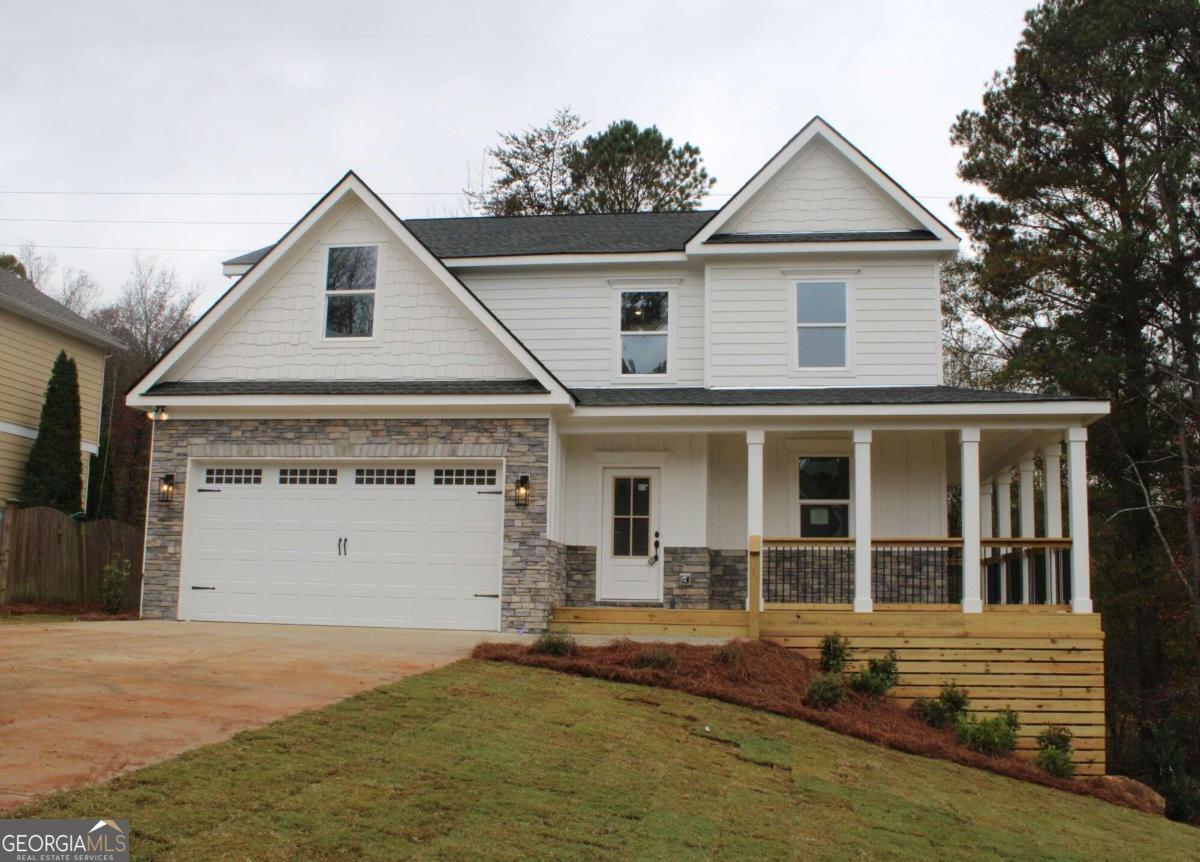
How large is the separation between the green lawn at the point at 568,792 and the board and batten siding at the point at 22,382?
49.9 feet

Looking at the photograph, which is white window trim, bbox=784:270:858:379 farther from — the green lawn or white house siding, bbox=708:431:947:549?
the green lawn

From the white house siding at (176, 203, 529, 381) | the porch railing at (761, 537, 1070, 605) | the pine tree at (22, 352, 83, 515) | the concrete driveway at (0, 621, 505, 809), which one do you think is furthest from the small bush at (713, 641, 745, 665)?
the pine tree at (22, 352, 83, 515)

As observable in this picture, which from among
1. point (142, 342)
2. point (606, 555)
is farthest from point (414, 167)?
point (606, 555)

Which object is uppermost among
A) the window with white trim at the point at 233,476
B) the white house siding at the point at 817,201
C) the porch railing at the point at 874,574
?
the white house siding at the point at 817,201

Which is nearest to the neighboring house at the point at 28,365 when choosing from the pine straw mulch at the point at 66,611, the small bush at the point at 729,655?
the pine straw mulch at the point at 66,611

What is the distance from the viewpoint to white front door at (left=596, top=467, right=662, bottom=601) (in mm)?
16266

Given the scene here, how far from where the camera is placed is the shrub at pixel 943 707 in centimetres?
1291

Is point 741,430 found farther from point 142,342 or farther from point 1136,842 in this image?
point 142,342

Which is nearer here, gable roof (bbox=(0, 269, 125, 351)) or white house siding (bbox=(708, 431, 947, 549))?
white house siding (bbox=(708, 431, 947, 549))

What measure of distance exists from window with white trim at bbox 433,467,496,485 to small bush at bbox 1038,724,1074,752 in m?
7.61

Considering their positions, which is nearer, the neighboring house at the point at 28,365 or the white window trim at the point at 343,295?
the white window trim at the point at 343,295

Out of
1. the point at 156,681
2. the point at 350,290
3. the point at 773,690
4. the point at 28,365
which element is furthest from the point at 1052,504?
the point at 28,365

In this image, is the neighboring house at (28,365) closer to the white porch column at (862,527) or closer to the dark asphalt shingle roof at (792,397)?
the dark asphalt shingle roof at (792,397)

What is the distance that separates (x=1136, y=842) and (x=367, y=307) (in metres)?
11.4
